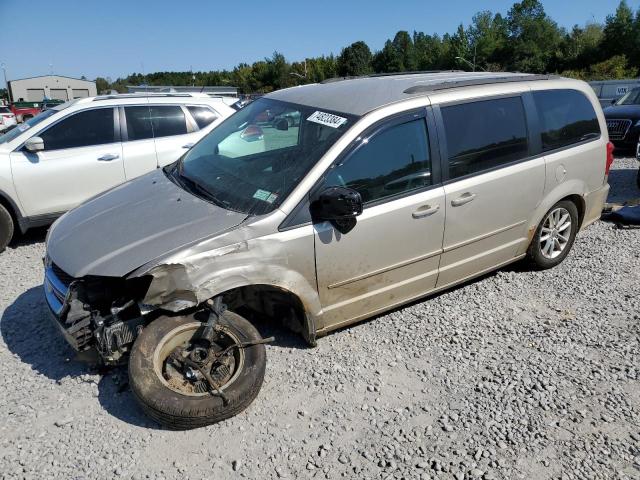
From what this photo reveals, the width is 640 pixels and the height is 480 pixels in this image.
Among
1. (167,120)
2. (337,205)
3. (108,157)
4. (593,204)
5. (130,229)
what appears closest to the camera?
(337,205)

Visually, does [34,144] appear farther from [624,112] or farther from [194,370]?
[624,112]

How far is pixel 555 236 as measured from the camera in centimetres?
473

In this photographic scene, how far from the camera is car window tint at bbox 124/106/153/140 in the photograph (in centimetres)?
632

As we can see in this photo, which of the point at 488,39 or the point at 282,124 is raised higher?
the point at 488,39

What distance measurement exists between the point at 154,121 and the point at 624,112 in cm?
1031

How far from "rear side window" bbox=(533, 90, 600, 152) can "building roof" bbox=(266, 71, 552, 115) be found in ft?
0.87

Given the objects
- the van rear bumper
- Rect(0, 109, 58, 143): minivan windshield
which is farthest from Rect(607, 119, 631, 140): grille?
Rect(0, 109, 58, 143): minivan windshield

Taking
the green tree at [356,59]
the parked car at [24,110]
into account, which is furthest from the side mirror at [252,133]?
the green tree at [356,59]

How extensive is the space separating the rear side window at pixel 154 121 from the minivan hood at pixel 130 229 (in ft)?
9.49

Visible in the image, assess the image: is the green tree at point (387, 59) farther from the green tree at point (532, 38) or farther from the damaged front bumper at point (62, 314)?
the damaged front bumper at point (62, 314)

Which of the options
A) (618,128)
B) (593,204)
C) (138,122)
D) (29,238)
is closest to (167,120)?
(138,122)

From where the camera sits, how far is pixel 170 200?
11.3ft

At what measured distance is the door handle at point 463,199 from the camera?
368cm

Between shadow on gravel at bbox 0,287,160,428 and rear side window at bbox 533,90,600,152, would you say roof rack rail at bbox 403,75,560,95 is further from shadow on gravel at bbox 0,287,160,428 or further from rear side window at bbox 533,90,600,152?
shadow on gravel at bbox 0,287,160,428
